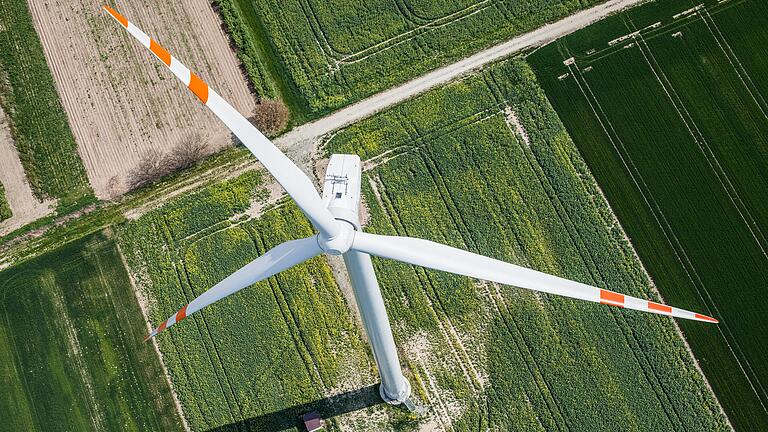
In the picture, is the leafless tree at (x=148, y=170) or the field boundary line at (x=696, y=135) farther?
the leafless tree at (x=148, y=170)

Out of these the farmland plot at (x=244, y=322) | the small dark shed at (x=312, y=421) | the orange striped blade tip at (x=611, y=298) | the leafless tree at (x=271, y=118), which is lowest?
the orange striped blade tip at (x=611, y=298)

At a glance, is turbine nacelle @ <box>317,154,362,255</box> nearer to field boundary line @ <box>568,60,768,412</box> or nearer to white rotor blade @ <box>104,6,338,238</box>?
white rotor blade @ <box>104,6,338,238</box>

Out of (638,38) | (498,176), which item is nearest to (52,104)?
(498,176)

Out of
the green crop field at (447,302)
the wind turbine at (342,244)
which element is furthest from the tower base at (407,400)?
the wind turbine at (342,244)

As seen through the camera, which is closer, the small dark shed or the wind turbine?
the wind turbine

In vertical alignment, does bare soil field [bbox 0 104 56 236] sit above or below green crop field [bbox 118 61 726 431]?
above

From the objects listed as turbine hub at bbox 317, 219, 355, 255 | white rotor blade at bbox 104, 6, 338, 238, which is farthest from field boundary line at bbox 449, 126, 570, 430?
white rotor blade at bbox 104, 6, 338, 238

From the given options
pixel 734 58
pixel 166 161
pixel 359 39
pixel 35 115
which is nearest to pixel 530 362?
pixel 359 39

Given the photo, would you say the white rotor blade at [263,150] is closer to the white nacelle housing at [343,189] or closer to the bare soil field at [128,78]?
the white nacelle housing at [343,189]

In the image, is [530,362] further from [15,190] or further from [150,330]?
[15,190]
